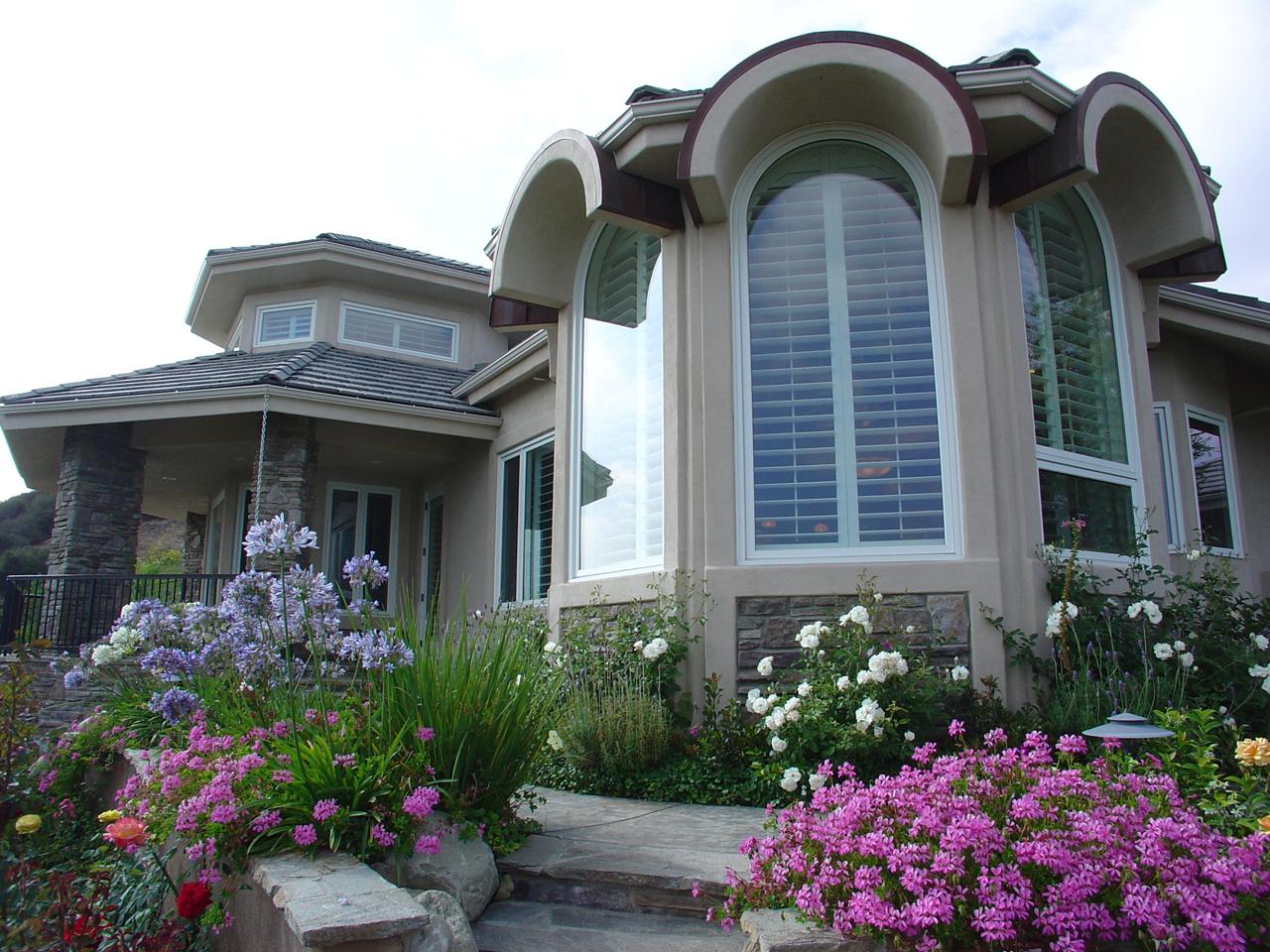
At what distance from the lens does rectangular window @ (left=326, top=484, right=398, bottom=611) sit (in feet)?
39.8

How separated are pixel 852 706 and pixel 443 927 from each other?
271cm

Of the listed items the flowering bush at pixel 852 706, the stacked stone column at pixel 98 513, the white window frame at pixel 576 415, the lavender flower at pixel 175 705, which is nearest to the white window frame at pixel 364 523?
the stacked stone column at pixel 98 513

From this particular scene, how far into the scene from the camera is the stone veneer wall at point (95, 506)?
382 inches

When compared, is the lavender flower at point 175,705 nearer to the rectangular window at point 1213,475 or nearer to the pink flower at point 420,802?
the pink flower at point 420,802

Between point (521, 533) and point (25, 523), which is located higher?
point (25, 523)

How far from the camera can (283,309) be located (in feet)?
42.3

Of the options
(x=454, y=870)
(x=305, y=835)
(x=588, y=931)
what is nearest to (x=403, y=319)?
(x=454, y=870)

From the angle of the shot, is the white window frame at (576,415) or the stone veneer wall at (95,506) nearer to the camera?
the white window frame at (576,415)

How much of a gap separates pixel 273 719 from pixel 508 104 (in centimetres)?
547

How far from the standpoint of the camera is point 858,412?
19.5 ft

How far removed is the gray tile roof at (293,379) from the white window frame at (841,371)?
482 centimetres

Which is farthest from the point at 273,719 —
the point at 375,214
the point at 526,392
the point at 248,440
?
the point at 375,214

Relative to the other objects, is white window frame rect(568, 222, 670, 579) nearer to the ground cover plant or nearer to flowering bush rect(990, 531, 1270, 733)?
the ground cover plant

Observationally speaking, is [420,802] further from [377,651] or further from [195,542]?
[195,542]
